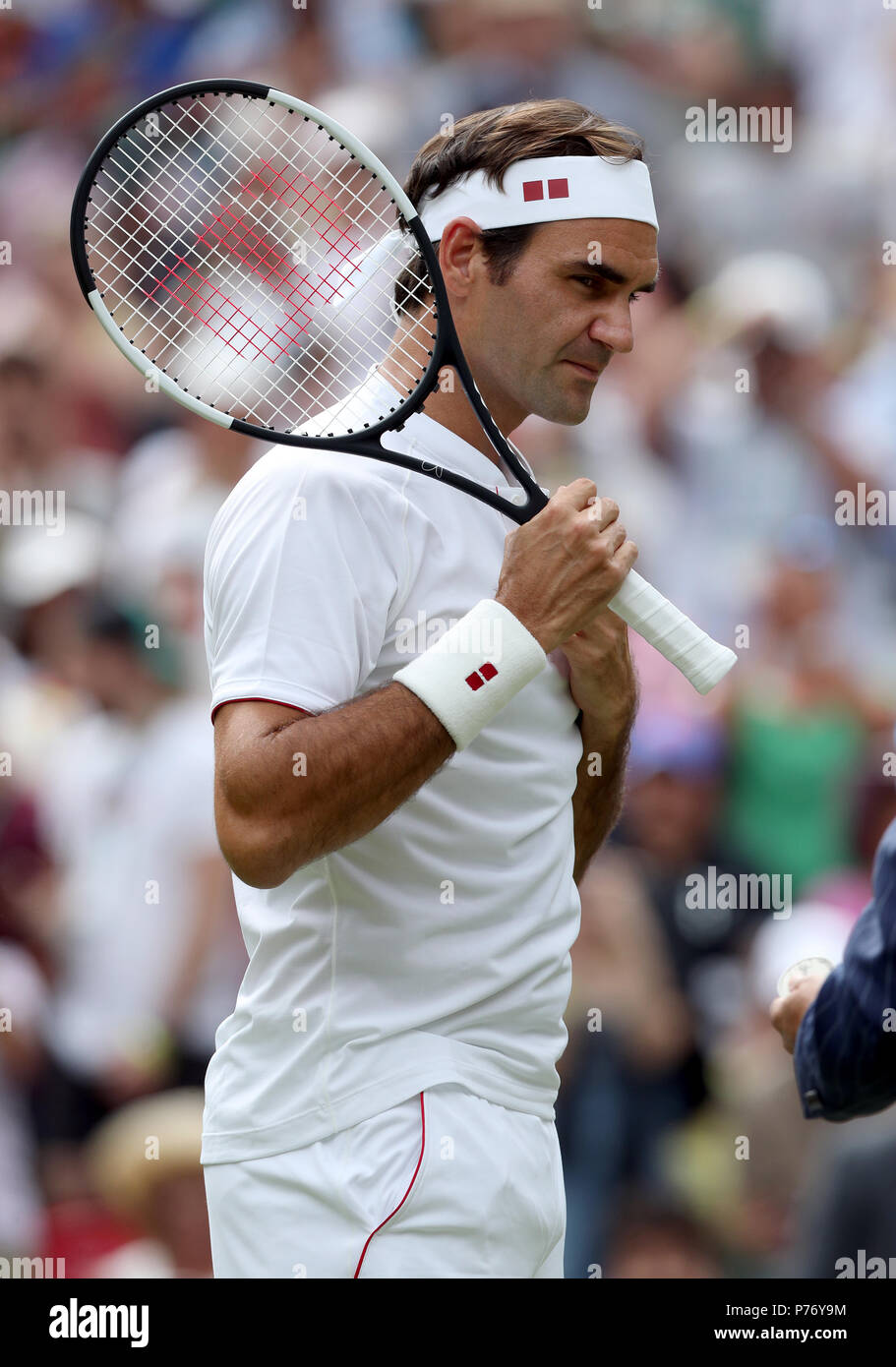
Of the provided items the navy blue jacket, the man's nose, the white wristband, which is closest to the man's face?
the man's nose

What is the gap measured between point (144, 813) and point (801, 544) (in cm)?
183

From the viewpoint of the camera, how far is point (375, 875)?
79.8 inches

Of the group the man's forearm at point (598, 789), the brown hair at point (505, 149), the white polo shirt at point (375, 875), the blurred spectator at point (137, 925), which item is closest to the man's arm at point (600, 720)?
the man's forearm at point (598, 789)

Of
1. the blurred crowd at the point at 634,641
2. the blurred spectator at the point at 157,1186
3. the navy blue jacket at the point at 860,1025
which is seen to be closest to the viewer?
the navy blue jacket at the point at 860,1025

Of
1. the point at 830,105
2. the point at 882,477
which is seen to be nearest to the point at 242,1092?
the point at 882,477

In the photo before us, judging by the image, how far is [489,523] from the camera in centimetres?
217

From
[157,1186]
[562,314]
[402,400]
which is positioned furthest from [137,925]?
[562,314]

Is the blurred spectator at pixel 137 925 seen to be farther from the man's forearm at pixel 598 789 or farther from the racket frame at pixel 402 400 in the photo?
the racket frame at pixel 402 400

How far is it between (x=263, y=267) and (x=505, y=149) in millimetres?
2569

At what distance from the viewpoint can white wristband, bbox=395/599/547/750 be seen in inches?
76.5

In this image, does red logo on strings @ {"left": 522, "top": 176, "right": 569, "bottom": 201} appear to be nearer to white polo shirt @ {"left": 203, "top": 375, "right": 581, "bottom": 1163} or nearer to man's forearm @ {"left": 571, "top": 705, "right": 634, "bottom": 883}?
white polo shirt @ {"left": 203, "top": 375, "right": 581, "bottom": 1163}

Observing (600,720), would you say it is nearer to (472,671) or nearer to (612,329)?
(472,671)

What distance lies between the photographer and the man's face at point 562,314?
7.23ft

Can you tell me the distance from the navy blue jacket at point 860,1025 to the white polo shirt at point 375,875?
31 cm
